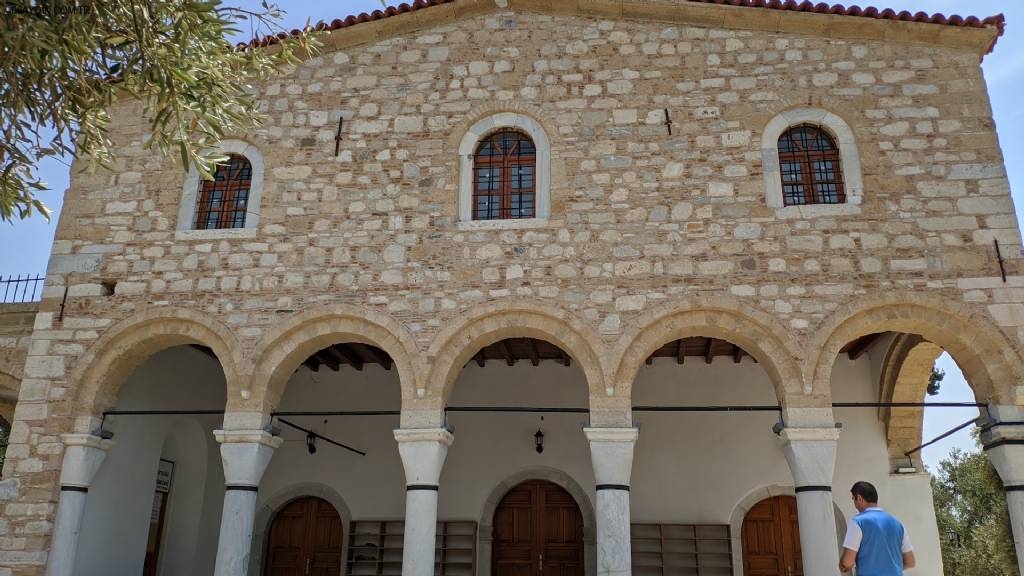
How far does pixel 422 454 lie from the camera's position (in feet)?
24.4

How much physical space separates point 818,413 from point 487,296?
10.6 feet

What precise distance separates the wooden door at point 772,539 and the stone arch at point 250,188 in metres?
6.78

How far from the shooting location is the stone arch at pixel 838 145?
26.0 ft

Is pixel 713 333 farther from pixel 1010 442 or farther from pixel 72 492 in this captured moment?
pixel 72 492

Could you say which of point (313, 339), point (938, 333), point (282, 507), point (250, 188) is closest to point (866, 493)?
point (938, 333)

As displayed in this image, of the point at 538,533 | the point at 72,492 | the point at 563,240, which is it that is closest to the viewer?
the point at 72,492

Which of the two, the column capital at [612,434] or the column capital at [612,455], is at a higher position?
the column capital at [612,434]

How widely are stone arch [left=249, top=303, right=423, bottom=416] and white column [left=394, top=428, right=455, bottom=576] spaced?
0.66 m

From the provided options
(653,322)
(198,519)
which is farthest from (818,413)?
(198,519)

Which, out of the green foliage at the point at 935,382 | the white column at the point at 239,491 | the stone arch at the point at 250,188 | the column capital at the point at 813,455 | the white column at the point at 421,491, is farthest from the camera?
the green foliage at the point at 935,382

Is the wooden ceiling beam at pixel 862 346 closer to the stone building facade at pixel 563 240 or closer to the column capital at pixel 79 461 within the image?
the stone building facade at pixel 563 240

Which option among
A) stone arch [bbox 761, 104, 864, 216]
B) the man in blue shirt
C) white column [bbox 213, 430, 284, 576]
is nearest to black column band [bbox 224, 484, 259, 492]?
white column [bbox 213, 430, 284, 576]

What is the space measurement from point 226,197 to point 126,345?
187 cm

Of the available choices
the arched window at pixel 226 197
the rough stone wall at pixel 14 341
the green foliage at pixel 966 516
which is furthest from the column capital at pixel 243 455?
the green foliage at pixel 966 516
